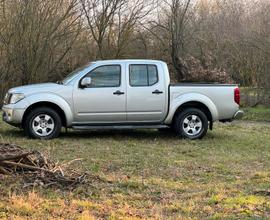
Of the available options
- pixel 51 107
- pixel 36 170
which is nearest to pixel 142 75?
pixel 51 107

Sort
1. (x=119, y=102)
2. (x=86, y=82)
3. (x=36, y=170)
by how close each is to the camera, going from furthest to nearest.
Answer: (x=119, y=102) → (x=86, y=82) → (x=36, y=170)

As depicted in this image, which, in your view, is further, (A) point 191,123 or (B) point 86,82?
(A) point 191,123

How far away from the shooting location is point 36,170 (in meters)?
6.62

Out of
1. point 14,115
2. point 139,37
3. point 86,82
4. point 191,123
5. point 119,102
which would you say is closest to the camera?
point 14,115

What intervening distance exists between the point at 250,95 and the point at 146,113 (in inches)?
423

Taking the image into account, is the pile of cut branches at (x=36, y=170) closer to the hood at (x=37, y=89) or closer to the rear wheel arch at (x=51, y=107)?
the rear wheel arch at (x=51, y=107)

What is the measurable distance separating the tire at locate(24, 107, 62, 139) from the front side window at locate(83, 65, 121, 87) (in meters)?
1.04

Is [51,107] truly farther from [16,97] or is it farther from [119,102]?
[119,102]

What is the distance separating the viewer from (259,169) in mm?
8312

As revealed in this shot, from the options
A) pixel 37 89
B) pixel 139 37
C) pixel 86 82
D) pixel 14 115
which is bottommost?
pixel 14 115

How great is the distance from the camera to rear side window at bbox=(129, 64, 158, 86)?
11.3 meters

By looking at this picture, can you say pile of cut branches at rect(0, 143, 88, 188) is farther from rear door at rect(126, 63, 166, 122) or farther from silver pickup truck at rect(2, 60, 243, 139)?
rear door at rect(126, 63, 166, 122)

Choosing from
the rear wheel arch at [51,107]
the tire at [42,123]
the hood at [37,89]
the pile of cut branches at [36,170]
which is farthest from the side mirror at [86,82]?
the pile of cut branches at [36,170]

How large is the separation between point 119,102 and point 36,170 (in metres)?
4.70
